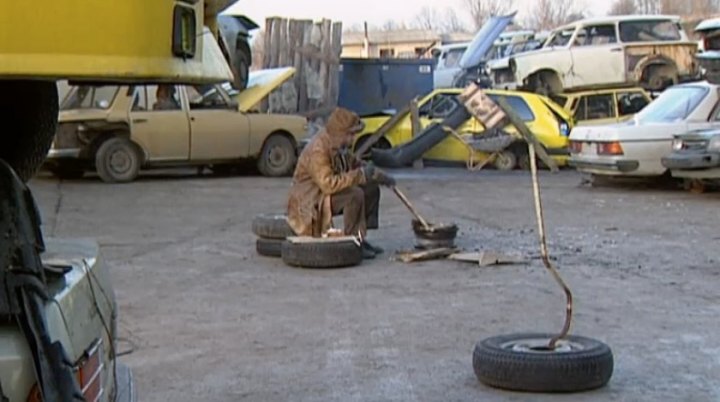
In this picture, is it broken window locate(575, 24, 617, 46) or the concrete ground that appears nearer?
the concrete ground

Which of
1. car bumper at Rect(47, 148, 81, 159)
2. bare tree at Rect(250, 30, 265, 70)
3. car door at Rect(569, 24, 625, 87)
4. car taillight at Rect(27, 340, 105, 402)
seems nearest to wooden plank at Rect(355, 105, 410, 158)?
bare tree at Rect(250, 30, 265, 70)

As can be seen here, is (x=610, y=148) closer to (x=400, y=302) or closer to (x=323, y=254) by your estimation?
(x=323, y=254)

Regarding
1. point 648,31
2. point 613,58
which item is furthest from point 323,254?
point 648,31

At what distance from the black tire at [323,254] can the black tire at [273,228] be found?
636 mm

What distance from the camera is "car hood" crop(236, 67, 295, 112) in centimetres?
2055

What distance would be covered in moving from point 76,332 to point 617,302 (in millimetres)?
6494

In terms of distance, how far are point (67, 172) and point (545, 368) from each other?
48.3 ft

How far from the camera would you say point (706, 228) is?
13.3m

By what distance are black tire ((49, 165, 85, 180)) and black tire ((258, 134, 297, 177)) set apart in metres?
2.88

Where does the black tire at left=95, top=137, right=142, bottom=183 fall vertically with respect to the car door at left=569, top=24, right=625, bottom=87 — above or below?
below

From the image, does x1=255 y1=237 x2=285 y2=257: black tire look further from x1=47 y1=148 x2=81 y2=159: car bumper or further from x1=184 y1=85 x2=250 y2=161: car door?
x1=184 y1=85 x2=250 y2=161: car door

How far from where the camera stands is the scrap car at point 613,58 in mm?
25672

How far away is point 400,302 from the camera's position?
9062 millimetres

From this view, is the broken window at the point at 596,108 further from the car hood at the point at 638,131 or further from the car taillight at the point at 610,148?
the car taillight at the point at 610,148
